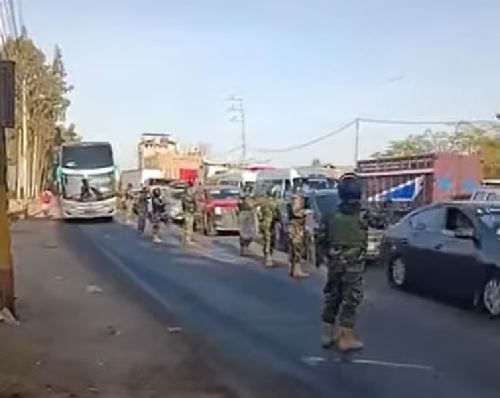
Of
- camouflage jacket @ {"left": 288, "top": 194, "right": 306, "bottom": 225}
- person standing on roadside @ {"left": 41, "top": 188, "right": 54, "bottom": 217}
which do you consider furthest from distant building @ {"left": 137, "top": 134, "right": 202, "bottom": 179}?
camouflage jacket @ {"left": 288, "top": 194, "right": 306, "bottom": 225}

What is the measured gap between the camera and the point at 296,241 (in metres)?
18.5

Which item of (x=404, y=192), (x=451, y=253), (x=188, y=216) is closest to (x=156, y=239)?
(x=188, y=216)

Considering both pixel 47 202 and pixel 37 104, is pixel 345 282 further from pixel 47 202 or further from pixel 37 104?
pixel 37 104

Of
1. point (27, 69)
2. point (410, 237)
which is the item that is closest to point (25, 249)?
point (410, 237)

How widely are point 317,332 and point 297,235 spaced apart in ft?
23.1

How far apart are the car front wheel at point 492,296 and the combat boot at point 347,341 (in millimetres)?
3539

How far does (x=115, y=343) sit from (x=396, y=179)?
27058 millimetres

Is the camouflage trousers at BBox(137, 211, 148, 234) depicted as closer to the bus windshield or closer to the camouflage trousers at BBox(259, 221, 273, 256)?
the bus windshield

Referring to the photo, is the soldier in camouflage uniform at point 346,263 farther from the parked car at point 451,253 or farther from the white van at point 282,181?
the white van at point 282,181

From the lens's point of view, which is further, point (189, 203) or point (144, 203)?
point (144, 203)

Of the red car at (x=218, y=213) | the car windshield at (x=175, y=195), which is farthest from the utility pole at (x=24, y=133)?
the red car at (x=218, y=213)

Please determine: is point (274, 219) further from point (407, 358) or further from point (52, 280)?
point (407, 358)

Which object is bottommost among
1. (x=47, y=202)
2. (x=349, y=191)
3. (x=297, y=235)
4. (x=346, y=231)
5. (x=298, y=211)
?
(x=47, y=202)

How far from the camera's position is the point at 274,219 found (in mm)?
23734
